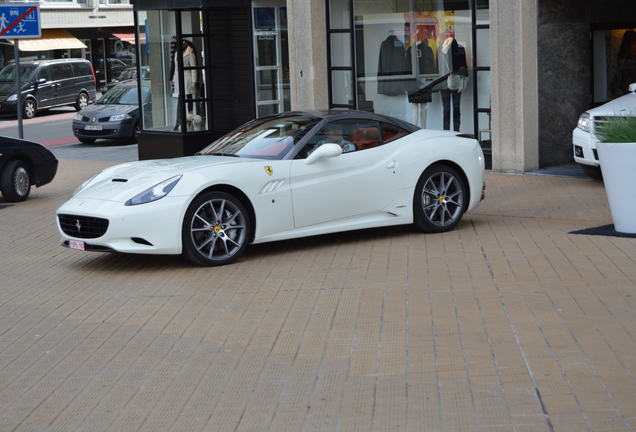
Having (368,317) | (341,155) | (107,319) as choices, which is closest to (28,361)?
(107,319)

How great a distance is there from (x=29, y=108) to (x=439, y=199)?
88.6ft

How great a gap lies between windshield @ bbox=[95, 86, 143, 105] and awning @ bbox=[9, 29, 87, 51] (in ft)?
72.2

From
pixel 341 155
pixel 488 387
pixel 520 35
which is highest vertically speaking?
pixel 520 35

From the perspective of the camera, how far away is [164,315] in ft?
25.2

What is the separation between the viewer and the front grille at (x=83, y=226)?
9.27m

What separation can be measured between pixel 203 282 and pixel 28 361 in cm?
241

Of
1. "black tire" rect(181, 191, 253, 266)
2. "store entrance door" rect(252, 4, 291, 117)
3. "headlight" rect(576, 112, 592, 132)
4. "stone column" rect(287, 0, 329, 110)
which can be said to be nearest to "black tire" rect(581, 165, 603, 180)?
"headlight" rect(576, 112, 592, 132)

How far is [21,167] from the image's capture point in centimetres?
1496

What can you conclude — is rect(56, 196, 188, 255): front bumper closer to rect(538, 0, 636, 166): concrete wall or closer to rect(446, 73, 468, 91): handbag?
rect(538, 0, 636, 166): concrete wall

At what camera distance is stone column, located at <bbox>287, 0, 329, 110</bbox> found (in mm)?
18141

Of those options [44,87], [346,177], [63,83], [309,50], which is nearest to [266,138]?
[346,177]

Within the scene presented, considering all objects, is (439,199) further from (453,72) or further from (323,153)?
(453,72)

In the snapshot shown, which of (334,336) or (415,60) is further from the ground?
(415,60)

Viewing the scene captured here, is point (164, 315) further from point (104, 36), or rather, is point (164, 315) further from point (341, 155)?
point (104, 36)
